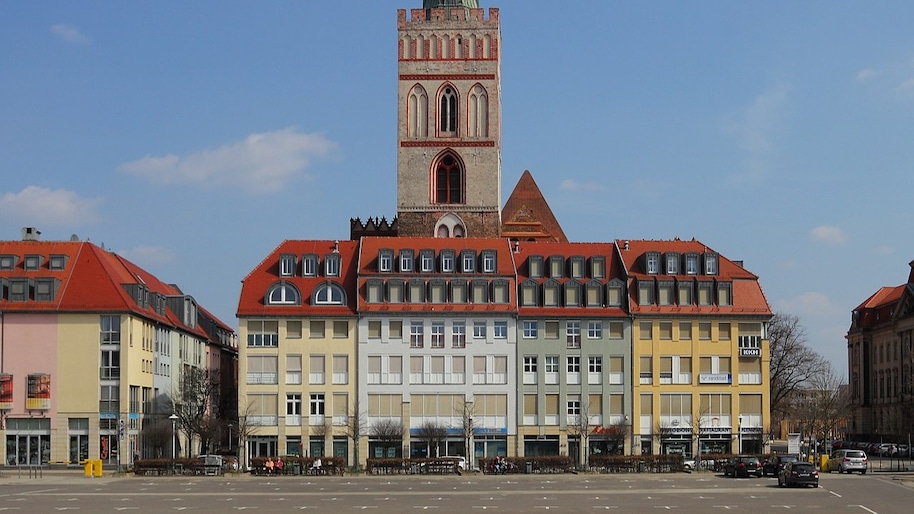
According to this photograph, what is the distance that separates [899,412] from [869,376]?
73.1ft

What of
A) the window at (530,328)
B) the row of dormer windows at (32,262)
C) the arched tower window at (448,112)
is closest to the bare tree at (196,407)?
the row of dormer windows at (32,262)

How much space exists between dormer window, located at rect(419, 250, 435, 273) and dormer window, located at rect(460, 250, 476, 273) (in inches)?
84.5

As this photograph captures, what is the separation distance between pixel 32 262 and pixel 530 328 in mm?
34516

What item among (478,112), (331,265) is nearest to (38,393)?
(331,265)

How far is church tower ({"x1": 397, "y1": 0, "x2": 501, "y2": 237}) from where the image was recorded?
400 ft

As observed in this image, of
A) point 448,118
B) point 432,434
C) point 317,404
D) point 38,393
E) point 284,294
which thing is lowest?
point 432,434

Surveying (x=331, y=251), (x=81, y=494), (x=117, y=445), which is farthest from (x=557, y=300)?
(x=81, y=494)

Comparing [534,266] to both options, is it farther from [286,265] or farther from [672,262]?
[286,265]

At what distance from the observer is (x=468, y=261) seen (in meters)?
106

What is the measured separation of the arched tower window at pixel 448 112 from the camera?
123 meters

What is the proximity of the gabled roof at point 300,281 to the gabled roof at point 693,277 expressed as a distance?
1987 cm

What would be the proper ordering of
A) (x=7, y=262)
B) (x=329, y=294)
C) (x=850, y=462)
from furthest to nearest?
(x=329, y=294) < (x=7, y=262) < (x=850, y=462)

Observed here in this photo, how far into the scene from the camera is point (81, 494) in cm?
6694

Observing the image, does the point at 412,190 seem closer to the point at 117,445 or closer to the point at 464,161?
the point at 464,161
